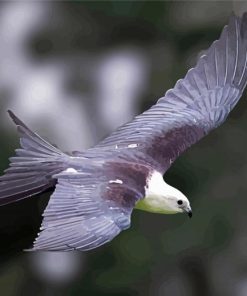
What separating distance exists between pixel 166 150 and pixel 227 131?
9.16 feet

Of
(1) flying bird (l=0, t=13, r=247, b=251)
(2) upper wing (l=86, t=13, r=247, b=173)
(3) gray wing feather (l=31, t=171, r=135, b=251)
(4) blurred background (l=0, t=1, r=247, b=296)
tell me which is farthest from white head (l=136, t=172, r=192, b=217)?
(4) blurred background (l=0, t=1, r=247, b=296)

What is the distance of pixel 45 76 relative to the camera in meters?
7.77

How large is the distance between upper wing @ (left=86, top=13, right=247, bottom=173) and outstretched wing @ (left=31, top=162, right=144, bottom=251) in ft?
1.57

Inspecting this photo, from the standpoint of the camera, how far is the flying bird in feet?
12.8

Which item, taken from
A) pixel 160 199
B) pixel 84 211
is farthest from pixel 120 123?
pixel 84 211

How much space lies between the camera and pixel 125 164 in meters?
4.52

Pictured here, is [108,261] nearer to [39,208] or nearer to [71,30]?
[39,208]

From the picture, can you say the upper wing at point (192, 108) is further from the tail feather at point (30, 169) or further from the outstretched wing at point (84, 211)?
the outstretched wing at point (84, 211)

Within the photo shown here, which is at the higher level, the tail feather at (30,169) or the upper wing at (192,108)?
the upper wing at (192,108)

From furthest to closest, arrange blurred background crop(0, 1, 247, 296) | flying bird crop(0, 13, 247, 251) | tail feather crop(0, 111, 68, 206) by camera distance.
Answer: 1. blurred background crop(0, 1, 247, 296)
2. tail feather crop(0, 111, 68, 206)
3. flying bird crop(0, 13, 247, 251)

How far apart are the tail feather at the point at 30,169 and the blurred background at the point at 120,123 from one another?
81.6 inches

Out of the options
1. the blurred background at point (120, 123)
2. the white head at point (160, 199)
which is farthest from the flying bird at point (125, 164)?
the blurred background at point (120, 123)

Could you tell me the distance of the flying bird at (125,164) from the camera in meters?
3.91

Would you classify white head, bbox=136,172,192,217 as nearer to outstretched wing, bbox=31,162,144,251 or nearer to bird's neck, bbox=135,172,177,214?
bird's neck, bbox=135,172,177,214
